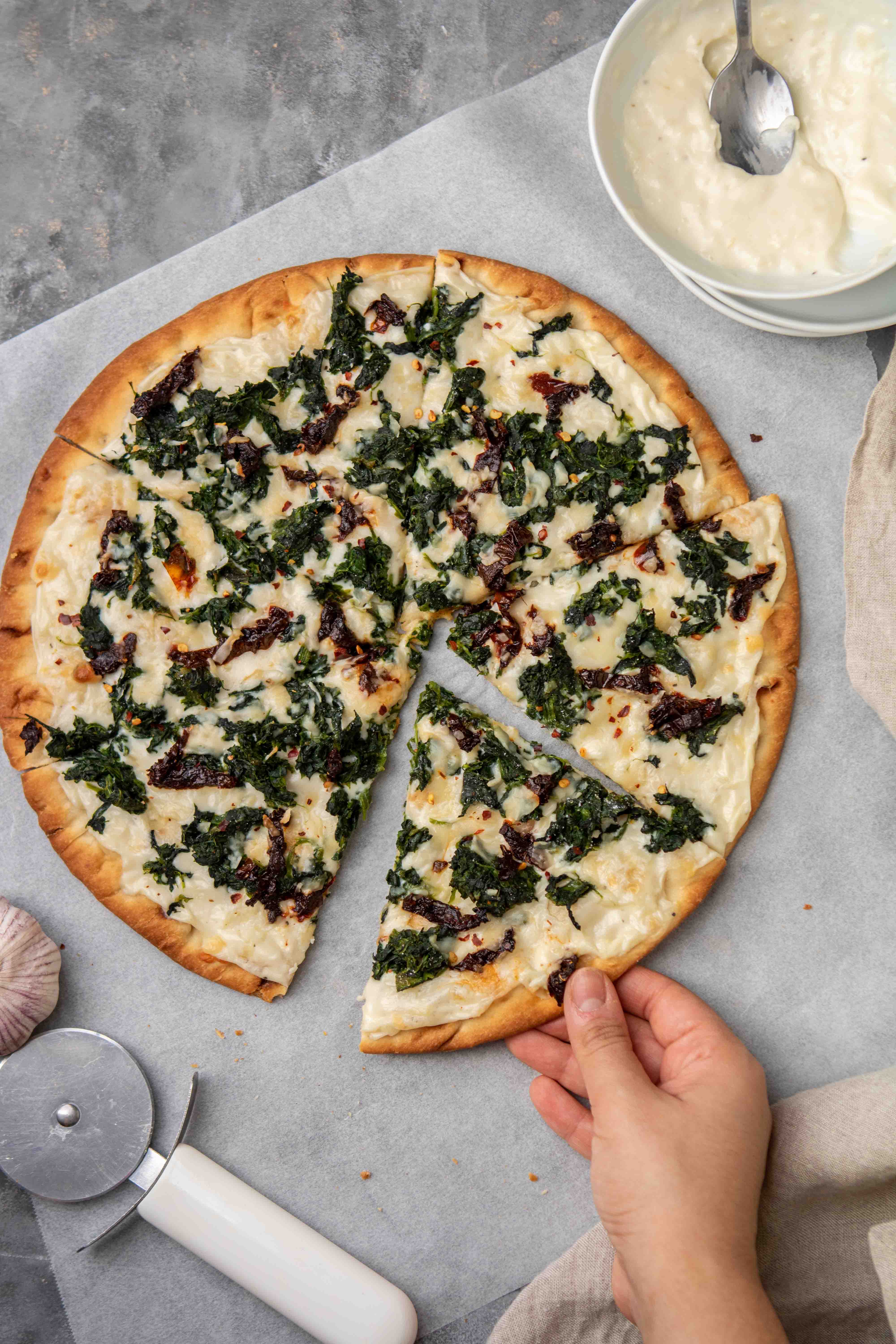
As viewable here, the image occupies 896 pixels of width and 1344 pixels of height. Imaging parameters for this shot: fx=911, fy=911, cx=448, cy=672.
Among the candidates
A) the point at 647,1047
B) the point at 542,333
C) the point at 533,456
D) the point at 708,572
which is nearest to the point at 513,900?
the point at 647,1047

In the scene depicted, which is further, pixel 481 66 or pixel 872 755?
pixel 481 66

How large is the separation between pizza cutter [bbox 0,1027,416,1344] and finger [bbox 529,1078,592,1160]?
41.8 inches

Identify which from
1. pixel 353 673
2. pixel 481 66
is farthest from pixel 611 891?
pixel 481 66

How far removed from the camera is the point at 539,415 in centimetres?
457

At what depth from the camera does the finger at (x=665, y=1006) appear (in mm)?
4320

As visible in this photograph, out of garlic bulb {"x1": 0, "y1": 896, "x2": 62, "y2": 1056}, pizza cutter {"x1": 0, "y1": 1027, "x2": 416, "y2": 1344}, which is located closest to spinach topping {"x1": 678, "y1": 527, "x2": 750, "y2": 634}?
pizza cutter {"x1": 0, "y1": 1027, "x2": 416, "y2": 1344}

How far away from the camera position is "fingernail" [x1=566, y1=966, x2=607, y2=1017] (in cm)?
423

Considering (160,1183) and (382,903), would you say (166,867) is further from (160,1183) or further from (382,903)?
(160,1183)

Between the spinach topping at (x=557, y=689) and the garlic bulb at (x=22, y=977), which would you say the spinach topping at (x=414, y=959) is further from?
the garlic bulb at (x=22, y=977)

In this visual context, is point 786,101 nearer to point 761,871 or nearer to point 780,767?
point 780,767

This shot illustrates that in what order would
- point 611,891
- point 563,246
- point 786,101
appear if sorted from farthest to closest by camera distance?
point 563,246, point 611,891, point 786,101

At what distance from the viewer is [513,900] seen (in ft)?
14.6

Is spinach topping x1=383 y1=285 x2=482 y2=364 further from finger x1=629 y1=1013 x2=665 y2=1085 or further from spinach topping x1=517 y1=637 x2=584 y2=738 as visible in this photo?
finger x1=629 y1=1013 x2=665 y2=1085

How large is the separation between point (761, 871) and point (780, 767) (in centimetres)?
54
